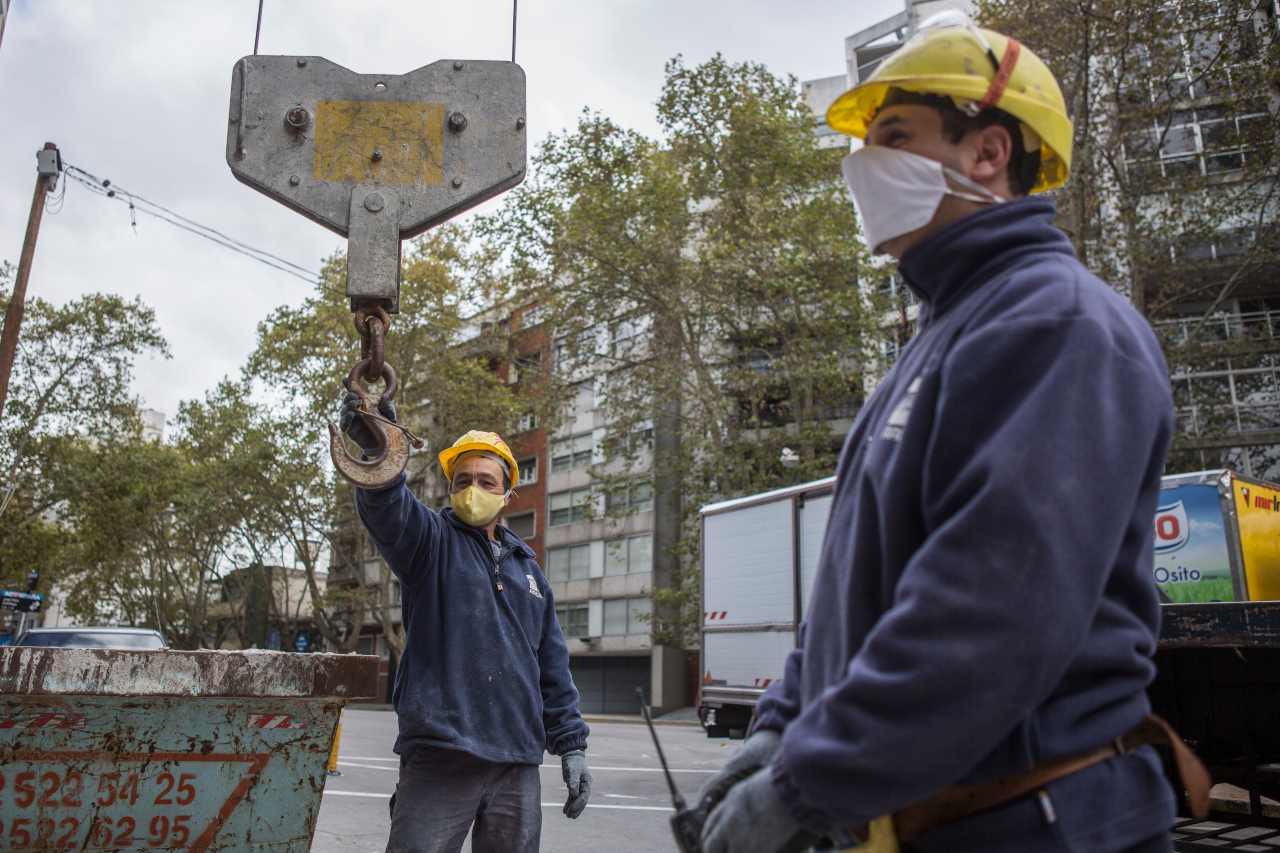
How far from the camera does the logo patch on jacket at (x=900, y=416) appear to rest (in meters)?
1.57

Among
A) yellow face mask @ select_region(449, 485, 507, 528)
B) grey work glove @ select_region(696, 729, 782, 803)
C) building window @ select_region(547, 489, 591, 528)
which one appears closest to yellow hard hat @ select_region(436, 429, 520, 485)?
yellow face mask @ select_region(449, 485, 507, 528)

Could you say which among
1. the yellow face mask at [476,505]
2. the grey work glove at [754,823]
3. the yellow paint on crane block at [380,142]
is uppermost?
the yellow paint on crane block at [380,142]

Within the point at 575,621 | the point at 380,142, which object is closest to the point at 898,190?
the point at 380,142

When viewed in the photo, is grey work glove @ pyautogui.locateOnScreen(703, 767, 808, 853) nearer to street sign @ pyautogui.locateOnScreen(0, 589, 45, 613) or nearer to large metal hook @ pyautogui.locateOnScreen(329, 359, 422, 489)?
large metal hook @ pyautogui.locateOnScreen(329, 359, 422, 489)

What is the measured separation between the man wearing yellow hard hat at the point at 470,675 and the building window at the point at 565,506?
3771cm

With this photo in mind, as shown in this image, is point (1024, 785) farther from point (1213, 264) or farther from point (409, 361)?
point (409, 361)

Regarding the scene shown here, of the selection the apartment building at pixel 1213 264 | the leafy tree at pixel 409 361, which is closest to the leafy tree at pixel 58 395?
the leafy tree at pixel 409 361

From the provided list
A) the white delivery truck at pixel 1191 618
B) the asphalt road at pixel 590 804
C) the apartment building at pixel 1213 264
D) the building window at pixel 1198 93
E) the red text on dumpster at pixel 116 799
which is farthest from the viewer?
the apartment building at pixel 1213 264

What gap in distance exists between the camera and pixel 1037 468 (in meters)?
1.33

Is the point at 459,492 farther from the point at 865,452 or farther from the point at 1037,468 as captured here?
the point at 1037,468

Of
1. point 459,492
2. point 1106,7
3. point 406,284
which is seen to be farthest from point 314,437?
point 459,492

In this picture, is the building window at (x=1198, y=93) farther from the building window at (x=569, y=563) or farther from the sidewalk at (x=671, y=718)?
the building window at (x=569, y=563)

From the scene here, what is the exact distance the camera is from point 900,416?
158 centimetres

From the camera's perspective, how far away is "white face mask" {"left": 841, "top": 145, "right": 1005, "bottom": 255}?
5.61 feet
